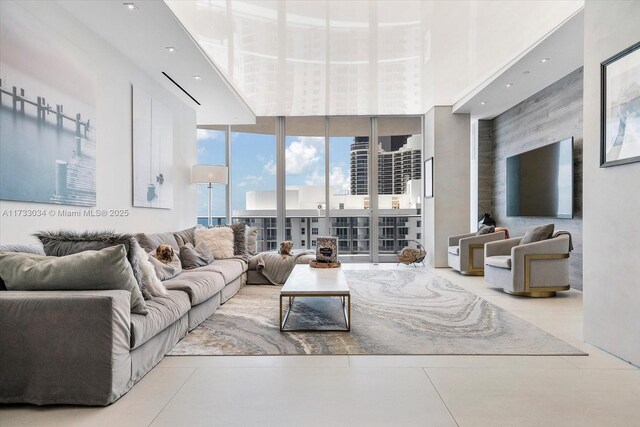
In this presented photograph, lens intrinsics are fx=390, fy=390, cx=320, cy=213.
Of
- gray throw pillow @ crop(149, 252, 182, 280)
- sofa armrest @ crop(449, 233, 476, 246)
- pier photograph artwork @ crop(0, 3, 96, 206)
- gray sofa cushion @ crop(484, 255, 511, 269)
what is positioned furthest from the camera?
sofa armrest @ crop(449, 233, 476, 246)

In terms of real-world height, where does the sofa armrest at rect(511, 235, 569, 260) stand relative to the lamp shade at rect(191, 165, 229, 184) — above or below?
below

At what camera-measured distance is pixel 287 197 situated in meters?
8.17

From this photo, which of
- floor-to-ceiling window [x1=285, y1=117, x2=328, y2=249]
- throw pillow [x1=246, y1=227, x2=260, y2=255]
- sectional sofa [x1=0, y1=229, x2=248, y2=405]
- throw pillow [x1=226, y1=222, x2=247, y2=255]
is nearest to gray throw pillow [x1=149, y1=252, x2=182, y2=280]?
sectional sofa [x1=0, y1=229, x2=248, y2=405]

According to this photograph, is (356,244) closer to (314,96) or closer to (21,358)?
(314,96)

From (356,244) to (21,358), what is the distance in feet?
22.0

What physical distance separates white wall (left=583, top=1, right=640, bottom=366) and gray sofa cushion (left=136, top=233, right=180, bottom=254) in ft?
12.7

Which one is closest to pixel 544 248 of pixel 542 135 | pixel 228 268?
pixel 542 135

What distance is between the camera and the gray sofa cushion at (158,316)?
2.21 meters

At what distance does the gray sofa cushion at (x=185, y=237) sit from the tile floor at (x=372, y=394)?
2470mm

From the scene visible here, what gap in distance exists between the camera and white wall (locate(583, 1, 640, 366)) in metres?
2.44

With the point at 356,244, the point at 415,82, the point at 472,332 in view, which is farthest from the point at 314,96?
the point at 472,332

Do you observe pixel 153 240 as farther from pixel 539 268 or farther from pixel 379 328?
pixel 539 268

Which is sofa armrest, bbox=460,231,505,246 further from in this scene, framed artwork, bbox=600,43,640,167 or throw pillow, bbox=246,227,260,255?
framed artwork, bbox=600,43,640,167

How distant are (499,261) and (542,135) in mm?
2259
